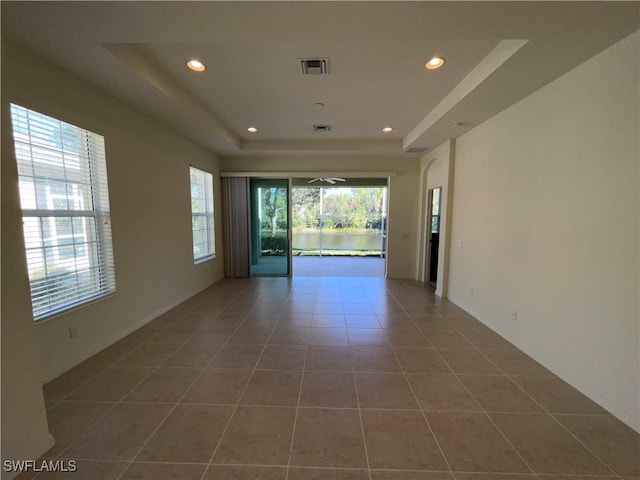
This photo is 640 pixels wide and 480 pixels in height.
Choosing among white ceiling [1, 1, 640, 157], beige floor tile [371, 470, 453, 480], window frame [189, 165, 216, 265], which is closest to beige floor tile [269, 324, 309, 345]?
beige floor tile [371, 470, 453, 480]

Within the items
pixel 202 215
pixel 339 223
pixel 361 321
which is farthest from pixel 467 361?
pixel 339 223

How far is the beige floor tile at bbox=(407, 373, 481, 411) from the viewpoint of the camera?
6.60 ft

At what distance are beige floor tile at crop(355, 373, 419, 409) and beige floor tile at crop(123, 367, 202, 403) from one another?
1.44 meters

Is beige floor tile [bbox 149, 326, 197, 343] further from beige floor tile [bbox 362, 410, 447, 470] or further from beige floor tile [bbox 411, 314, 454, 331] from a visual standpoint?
beige floor tile [bbox 411, 314, 454, 331]

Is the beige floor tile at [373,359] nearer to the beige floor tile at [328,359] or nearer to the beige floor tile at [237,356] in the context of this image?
the beige floor tile at [328,359]

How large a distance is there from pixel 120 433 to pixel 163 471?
50cm

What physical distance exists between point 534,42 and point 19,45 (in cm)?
364

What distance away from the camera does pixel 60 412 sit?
191cm

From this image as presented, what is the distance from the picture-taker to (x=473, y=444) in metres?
1.68

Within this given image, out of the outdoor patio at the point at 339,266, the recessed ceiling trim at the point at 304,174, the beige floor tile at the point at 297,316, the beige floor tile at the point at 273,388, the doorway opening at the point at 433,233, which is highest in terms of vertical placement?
the recessed ceiling trim at the point at 304,174

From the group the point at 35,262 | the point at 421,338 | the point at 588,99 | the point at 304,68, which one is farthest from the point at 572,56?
the point at 35,262

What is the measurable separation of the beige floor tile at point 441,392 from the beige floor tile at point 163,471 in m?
1.55

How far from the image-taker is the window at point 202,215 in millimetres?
4844

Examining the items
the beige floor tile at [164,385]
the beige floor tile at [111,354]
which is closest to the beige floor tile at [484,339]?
the beige floor tile at [164,385]
